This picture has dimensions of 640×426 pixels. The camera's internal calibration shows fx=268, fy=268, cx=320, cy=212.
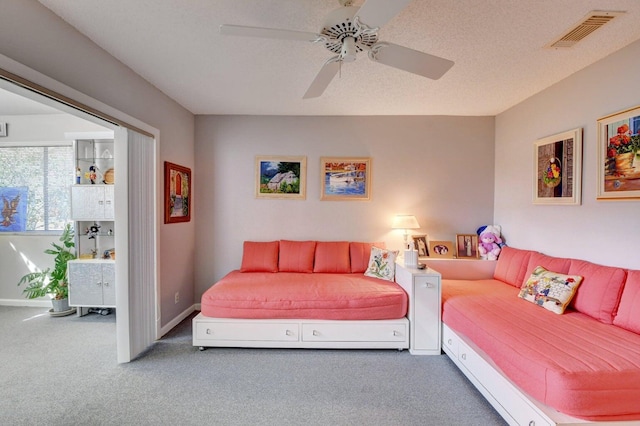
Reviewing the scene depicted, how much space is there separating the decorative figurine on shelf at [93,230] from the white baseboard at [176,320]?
152 cm

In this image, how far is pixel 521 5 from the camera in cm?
162

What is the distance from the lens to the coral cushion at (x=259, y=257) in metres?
3.36

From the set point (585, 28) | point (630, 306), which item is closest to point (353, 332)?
point (630, 306)

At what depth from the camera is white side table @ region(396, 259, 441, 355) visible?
258cm

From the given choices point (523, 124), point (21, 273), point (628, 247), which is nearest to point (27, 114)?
point (21, 273)

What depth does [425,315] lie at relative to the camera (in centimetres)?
259

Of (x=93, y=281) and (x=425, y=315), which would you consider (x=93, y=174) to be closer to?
(x=93, y=281)

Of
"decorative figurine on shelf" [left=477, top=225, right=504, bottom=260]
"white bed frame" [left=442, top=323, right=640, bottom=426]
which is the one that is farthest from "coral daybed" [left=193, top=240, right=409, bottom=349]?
"decorative figurine on shelf" [left=477, top=225, right=504, bottom=260]

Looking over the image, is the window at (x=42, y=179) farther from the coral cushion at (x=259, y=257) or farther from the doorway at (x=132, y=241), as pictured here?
the coral cushion at (x=259, y=257)

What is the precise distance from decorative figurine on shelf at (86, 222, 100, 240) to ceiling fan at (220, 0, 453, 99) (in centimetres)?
331

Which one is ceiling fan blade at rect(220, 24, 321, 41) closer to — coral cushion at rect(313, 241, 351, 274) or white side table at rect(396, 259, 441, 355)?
white side table at rect(396, 259, 441, 355)

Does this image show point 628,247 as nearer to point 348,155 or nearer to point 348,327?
point 348,327

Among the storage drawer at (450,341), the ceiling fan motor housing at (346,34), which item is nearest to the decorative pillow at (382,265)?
the storage drawer at (450,341)

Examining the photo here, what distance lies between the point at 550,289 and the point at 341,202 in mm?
2284
